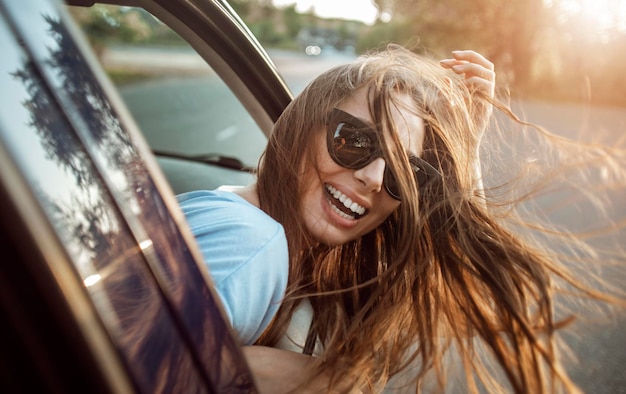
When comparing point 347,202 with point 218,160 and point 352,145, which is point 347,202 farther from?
point 218,160

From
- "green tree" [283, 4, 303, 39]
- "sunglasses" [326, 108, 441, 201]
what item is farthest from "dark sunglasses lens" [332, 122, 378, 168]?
"green tree" [283, 4, 303, 39]

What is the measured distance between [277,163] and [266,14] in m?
62.2

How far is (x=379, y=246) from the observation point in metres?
→ 2.05

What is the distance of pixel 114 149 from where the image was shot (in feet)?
2.96

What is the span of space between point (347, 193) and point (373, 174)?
125 mm

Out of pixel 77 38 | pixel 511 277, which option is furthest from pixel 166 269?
pixel 511 277

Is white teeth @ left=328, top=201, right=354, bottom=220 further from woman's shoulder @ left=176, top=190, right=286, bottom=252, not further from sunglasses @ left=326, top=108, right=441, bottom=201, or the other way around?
woman's shoulder @ left=176, top=190, right=286, bottom=252

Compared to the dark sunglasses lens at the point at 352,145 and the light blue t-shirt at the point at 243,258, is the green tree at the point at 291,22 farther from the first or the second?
the light blue t-shirt at the point at 243,258

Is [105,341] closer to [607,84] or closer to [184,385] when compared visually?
[184,385]

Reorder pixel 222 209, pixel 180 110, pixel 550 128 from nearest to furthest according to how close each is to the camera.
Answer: pixel 222 209, pixel 550 128, pixel 180 110

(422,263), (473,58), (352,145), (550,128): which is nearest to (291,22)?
(550,128)

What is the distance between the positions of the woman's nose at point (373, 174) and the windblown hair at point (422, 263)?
0.12ft

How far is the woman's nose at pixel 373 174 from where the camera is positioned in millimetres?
1762

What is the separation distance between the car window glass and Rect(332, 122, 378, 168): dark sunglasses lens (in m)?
0.94
